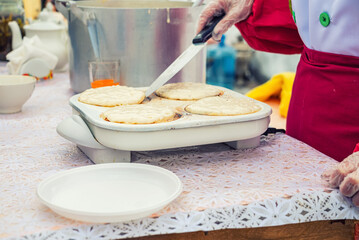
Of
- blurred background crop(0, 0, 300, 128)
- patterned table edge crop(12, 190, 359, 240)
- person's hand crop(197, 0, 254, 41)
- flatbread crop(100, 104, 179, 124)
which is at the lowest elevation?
blurred background crop(0, 0, 300, 128)

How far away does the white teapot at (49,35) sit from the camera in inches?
85.8

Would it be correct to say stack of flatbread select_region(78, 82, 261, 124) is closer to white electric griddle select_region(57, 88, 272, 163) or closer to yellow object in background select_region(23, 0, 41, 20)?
white electric griddle select_region(57, 88, 272, 163)

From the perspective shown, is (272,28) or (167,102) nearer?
(167,102)

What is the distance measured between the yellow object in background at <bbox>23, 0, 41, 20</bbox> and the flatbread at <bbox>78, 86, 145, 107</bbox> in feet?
6.99

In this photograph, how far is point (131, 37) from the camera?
5.25 ft

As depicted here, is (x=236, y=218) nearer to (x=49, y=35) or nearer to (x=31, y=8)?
(x=49, y=35)

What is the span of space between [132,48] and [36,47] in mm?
551

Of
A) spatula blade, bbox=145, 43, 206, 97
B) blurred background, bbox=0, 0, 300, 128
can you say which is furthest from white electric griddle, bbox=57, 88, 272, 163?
blurred background, bbox=0, 0, 300, 128

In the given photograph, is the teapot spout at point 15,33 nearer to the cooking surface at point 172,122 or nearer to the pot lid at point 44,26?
the pot lid at point 44,26

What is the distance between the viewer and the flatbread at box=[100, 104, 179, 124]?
988mm

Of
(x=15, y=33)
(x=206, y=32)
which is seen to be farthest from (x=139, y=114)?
(x=15, y=33)

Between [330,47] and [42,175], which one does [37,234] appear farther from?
[330,47]

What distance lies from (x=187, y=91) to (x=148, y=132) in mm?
353

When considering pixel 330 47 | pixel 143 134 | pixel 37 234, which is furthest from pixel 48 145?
pixel 330 47
